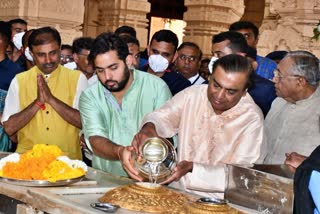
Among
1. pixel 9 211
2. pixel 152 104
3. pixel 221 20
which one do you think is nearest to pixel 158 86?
pixel 152 104

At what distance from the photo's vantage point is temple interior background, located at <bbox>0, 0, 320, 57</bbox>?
722 cm

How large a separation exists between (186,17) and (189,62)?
504 cm

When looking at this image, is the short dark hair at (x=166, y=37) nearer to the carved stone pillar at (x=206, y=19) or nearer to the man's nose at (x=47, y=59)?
the man's nose at (x=47, y=59)

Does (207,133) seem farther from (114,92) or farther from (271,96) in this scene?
(271,96)

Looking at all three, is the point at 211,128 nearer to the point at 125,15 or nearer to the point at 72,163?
the point at 72,163

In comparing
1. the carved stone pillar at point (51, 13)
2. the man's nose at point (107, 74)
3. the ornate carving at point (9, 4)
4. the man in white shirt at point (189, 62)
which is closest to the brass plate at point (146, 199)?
the man's nose at point (107, 74)

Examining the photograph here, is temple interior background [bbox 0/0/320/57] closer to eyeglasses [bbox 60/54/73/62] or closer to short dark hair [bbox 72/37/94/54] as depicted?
eyeglasses [bbox 60/54/73/62]

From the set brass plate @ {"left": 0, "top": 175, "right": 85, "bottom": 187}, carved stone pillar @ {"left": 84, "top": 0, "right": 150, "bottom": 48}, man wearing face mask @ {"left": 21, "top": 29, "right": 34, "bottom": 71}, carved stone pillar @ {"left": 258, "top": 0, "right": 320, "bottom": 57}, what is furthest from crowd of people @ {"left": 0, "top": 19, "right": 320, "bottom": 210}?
carved stone pillar @ {"left": 84, "top": 0, "right": 150, "bottom": 48}

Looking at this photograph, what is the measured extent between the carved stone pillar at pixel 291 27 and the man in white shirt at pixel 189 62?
1.62 meters

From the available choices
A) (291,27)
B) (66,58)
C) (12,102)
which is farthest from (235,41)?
(291,27)

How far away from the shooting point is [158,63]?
5.14 m

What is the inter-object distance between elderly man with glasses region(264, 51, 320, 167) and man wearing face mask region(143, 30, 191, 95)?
3.94ft

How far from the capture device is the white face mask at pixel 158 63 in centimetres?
514

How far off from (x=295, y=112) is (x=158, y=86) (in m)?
0.86
